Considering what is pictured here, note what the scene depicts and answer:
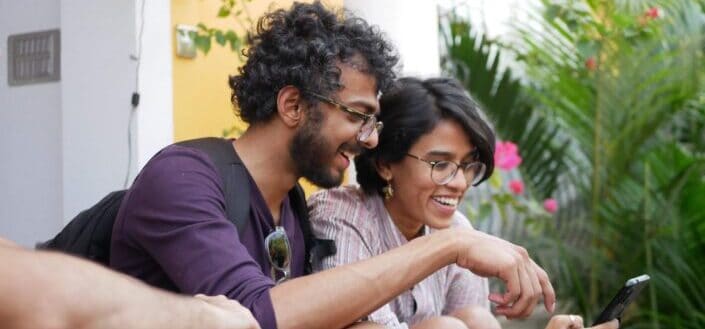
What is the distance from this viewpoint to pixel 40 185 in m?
4.86

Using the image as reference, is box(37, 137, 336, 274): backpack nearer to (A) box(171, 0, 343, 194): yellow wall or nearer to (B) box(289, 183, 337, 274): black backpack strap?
(B) box(289, 183, 337, 274): black backpack strap

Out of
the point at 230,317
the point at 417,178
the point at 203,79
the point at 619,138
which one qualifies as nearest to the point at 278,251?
the point at 417,178

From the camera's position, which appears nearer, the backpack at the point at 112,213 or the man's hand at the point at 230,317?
the man's hand at the point at 230,317

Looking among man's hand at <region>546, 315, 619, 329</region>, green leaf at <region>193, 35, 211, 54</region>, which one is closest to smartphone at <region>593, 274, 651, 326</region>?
man's hand at <region>546, 315, 619, 329</region>

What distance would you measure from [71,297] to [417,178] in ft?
7.54

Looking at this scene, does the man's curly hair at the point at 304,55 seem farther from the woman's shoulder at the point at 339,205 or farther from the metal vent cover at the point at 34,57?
the metal vent cover at the point at 34,57

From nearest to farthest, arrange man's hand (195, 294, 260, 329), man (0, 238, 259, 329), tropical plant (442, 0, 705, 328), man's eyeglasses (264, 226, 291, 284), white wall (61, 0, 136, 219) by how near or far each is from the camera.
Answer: man (0, 238, 259, 329) < man's hand (195, 294, 260, 329) < man's eyeglasses (264, 226, 291, 284) < white wall (61, 0, 136, 219) < tropical plant (442, 0, 705, 328)

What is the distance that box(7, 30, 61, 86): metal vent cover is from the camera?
4.87 metres

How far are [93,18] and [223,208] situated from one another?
2.09 meters

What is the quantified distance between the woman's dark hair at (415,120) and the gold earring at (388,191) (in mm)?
12

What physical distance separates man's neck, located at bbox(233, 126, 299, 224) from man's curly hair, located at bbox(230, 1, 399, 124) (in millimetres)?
69

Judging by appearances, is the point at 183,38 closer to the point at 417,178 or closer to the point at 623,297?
the point at 417,178

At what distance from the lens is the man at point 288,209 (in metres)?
2.70

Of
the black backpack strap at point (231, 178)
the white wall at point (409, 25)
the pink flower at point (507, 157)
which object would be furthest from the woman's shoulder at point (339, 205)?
the pink flower at point (507, 157)
